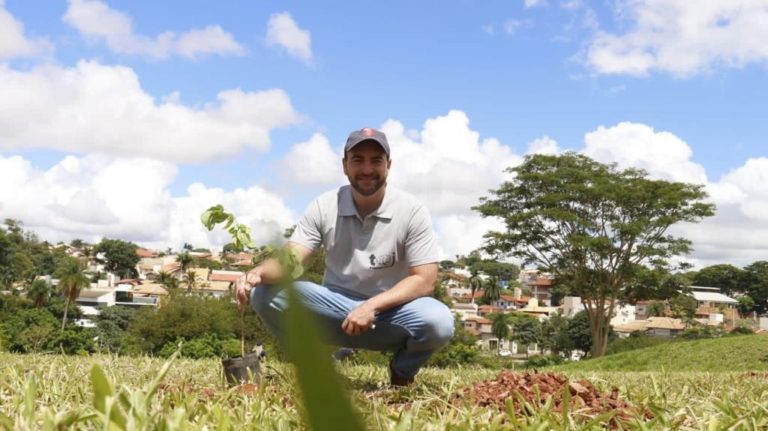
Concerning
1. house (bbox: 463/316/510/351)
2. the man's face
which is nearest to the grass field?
the man's face

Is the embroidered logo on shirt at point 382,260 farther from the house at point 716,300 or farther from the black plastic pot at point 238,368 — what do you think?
the house at point 716,300

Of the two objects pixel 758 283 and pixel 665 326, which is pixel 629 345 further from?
pixel 758 283

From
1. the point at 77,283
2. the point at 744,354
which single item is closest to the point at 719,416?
the point at 744,354

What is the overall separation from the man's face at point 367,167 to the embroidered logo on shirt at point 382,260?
285 millimetres

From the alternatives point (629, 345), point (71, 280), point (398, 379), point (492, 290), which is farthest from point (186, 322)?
point (492, 290)

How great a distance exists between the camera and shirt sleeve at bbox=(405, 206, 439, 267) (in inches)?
127

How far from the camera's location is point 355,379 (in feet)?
A: 11.5

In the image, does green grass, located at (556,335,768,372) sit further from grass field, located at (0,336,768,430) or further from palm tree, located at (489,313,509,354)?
palm tree, located at (489,313,509,354)

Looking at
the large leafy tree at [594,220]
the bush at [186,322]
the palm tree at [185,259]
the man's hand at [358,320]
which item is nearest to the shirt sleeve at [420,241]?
the man's hand at [358,320]

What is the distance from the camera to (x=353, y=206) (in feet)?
11.0

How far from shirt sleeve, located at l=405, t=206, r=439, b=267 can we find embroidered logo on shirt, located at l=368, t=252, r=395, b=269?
0.07m

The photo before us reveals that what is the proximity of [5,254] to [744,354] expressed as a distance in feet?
172

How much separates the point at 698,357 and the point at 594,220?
1147 cm

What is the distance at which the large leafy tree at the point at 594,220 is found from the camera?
27.2 metres
